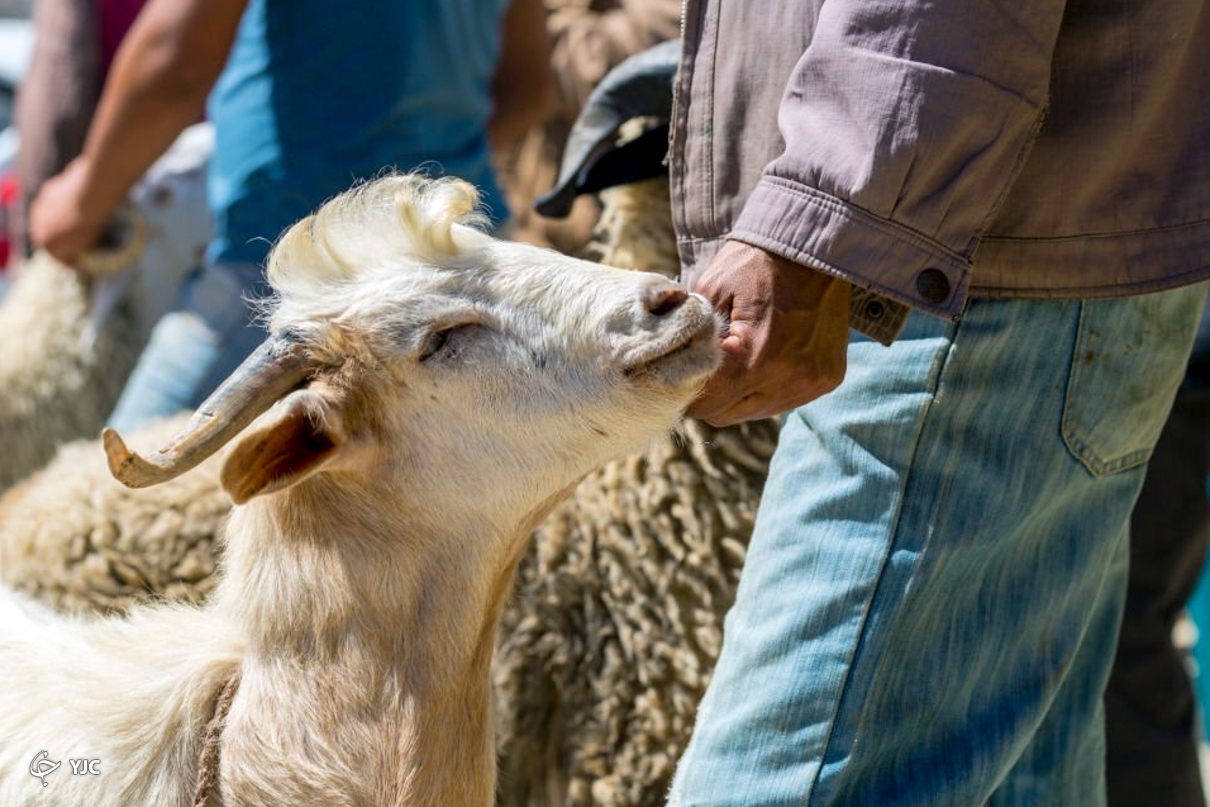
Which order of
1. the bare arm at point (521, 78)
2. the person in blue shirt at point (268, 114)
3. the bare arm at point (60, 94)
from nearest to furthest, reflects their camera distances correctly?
the person in blue shirt at point (268, 114), the bare arm at point (521, 78), the bare arm at point (60, 94)

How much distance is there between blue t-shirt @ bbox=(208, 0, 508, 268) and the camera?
332 centimetres

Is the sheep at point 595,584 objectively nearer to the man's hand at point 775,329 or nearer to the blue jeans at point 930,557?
the blue jeans at point 930,557

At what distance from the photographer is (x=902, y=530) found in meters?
1.94

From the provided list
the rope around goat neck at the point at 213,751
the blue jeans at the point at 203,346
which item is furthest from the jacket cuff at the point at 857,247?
the blue jeans at the point at 203,346

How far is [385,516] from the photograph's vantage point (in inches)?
82.5

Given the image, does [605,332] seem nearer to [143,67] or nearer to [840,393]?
[840,393]

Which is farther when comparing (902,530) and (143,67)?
(143,67)

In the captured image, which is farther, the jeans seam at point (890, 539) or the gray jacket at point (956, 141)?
the jeans seam at point (890, 539)

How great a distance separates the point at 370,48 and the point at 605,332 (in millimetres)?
1574

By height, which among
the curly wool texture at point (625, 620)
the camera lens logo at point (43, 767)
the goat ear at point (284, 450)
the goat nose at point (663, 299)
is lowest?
the curly wool texture at point (625, 620)

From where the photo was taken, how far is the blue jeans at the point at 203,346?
3.53 meters

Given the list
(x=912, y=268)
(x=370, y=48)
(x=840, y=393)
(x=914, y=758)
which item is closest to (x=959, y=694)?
(x=914, y=758)

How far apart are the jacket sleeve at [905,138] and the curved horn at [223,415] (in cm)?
63

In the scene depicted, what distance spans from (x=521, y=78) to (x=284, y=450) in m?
2.24
